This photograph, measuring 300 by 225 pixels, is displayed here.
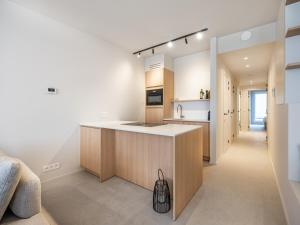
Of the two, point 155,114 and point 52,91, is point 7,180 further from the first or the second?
point 155,114

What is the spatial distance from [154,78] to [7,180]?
385 cm

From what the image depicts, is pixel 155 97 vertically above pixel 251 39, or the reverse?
pixel 251 39

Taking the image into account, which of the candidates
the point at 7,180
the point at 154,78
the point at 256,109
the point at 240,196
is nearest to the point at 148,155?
the point at 240,196

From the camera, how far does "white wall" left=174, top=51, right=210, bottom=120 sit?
4.05 meters

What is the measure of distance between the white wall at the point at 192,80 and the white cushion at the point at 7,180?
3.88 meters

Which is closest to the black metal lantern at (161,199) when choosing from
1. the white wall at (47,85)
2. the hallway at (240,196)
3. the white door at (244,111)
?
the hallway at (240,196)

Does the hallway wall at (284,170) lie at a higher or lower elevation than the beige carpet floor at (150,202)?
higher

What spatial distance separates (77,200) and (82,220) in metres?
0.43

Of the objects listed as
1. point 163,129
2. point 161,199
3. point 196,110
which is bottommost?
point 161,199

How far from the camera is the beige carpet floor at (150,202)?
1634mm

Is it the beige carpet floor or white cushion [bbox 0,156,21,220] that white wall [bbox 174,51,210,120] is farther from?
white cushion [bbox 0,156,21,220]

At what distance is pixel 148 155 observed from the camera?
2.20 metres

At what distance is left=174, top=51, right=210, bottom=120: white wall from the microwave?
1.98 ft

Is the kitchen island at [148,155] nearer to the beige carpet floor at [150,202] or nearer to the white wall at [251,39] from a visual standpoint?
the beige carpet floor at [150,202]
